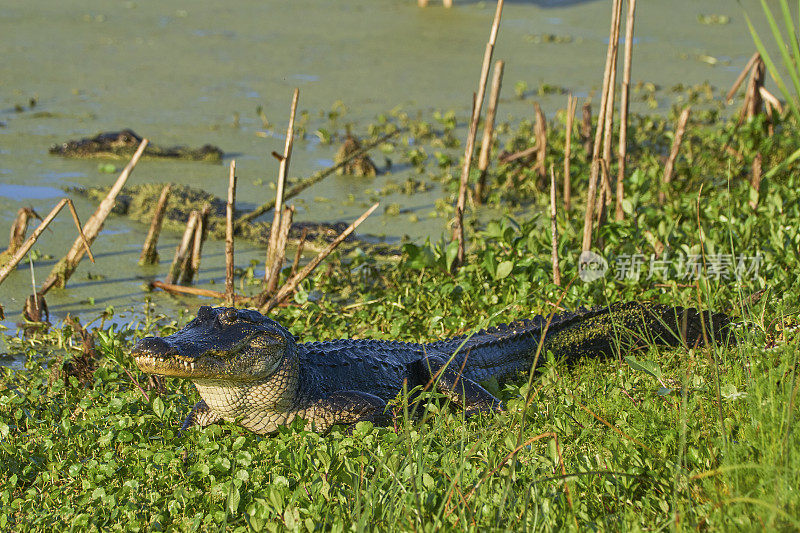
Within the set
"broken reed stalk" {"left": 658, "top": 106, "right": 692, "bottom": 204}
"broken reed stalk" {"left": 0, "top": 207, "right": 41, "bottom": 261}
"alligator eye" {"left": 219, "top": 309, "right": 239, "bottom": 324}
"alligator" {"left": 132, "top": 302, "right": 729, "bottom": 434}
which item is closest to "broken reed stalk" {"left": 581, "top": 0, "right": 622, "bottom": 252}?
"alligator" {"left": 132, "top": 302, "right": 729, "bottom": 434}

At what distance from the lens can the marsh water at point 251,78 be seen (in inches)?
228

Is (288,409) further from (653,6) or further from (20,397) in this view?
(653,6)

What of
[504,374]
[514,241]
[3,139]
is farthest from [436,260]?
[3,139]

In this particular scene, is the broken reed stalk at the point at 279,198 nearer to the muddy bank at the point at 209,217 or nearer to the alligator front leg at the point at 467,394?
the muddy bank at the point at 209,217

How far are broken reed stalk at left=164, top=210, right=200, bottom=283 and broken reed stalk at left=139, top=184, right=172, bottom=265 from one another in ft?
1.25

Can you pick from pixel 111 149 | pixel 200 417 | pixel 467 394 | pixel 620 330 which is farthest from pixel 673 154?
pixel 111 149

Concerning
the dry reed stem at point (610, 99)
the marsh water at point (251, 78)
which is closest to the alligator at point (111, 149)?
the marsh water at point (251, 78)

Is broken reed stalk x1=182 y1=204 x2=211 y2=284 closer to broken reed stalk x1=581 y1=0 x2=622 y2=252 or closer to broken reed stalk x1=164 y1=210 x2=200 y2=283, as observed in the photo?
broken reed stalk x1=164 y1=210 x2=200 y2=283

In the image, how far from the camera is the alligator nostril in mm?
2686

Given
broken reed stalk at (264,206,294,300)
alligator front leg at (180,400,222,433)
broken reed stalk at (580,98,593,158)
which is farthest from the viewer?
broken reed stalk at (580,98,593,158)

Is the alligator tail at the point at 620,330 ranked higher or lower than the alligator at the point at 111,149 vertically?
higher

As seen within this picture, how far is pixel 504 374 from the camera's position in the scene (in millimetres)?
3545

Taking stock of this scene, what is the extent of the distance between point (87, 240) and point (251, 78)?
5834 mm

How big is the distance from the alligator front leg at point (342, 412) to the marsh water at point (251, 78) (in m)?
1.78
